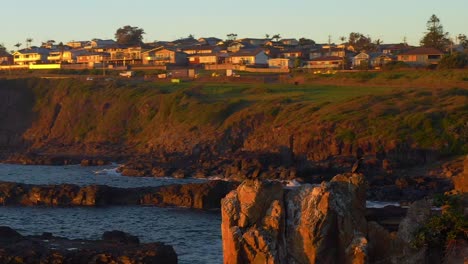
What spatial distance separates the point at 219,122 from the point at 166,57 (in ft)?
244

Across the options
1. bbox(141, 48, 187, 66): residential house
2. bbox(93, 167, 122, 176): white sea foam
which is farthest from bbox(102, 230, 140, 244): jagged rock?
bbox(141, 48, 187, 66): residential house

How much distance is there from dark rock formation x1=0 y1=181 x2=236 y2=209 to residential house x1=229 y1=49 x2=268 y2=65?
91.7 metres

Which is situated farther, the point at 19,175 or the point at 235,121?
the point at 235,121

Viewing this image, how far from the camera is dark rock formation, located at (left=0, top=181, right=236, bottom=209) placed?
6200cm

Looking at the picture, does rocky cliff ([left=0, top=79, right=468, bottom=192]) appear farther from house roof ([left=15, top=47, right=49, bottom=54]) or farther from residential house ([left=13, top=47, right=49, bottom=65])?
house roof ([left=15, top=47, right=49, bottom=54])

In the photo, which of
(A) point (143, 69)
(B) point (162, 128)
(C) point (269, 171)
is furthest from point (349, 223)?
(A) point (143, 69)

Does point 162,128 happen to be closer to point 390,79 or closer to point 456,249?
point 390,79

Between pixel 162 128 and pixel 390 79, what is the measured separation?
29134 millimetres

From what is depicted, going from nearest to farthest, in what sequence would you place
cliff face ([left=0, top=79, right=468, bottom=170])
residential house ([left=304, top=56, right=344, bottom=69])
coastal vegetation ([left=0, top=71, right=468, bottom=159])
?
1. cliff face ([left=0, top=79, right=468, bottom=170])
2. coastal vegetation ([left=0, top=71, right=468, bottom=159])
3. residential house ([left=304, top=56, right=344, bottom=69])

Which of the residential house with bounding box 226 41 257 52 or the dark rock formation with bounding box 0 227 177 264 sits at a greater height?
the residential house with bounding box 226 41 257 52

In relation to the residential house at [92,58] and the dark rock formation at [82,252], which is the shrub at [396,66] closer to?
the residential house at [92,58]

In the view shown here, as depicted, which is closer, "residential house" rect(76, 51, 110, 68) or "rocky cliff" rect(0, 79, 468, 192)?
"rocky cliff" rect(0, 79, 468, 192)

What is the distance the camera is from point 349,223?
1266 inches

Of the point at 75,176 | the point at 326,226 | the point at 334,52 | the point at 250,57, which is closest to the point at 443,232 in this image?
the point at 326,226
